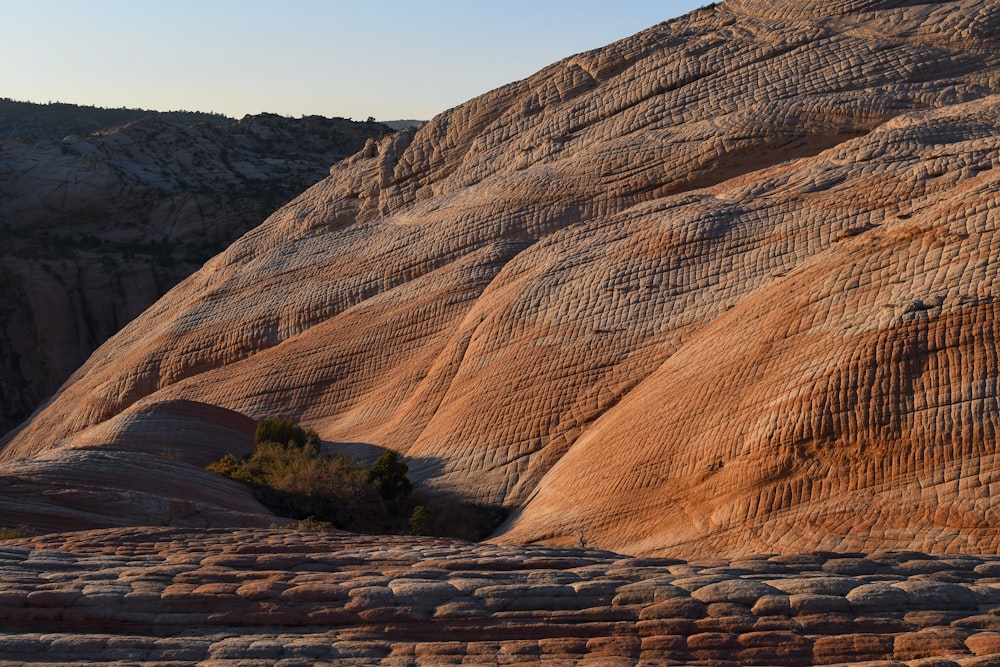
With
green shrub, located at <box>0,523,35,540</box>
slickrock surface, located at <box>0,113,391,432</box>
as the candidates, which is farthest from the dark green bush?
slickrock surface, located at <box>0,113,391,432</box>

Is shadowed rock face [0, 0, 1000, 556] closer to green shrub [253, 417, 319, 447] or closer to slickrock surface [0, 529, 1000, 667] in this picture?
green shrub [253, 417, 319, 447]

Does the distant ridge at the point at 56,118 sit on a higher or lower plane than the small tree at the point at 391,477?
higher

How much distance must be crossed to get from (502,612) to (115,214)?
50.2m

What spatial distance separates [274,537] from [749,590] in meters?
4.41

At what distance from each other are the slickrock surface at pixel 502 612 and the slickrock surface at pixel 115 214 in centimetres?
3780

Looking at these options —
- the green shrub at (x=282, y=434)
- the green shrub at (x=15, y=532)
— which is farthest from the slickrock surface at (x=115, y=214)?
the green shrub at (x=15, y=532)

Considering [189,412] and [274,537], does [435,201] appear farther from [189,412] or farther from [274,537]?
[274,537]

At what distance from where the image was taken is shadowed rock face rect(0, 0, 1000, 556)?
14.2 meters

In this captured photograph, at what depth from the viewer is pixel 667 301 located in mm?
19859

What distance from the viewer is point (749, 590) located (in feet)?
28.5

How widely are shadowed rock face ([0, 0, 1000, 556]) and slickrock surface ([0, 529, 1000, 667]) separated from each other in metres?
4.23

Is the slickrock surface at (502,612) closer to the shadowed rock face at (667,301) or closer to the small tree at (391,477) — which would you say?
the shadowed rock face at (667,301)

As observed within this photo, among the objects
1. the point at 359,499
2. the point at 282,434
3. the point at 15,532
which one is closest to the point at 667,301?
the point at 359,499

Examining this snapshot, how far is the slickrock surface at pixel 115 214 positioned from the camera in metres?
46.9
